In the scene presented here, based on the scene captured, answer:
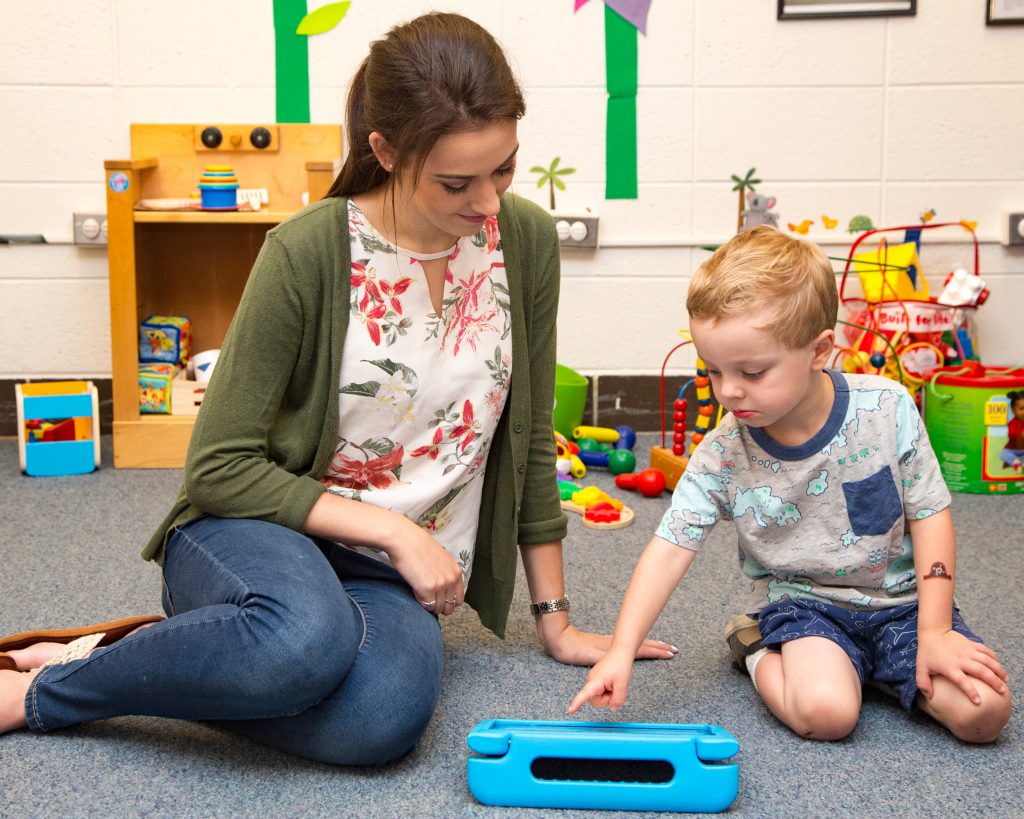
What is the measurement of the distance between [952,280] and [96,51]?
71.8 inches

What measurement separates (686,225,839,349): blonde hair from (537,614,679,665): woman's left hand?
427 millimetres

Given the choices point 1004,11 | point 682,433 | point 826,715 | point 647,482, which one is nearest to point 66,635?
point 826,715

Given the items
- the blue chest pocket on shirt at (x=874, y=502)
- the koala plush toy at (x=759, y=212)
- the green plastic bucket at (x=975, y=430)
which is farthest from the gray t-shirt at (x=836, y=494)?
the koala plush toy at (x=759, y=212)

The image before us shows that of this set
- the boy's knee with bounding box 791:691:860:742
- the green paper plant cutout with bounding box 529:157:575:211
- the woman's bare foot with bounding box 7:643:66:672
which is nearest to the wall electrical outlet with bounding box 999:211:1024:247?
the green paper plant cutout with bounding box 529:157:575:211

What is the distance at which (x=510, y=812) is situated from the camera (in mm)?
1004

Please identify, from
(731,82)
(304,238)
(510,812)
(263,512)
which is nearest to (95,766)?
(263,512)

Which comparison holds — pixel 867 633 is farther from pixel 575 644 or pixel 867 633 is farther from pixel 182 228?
pixel 182 228

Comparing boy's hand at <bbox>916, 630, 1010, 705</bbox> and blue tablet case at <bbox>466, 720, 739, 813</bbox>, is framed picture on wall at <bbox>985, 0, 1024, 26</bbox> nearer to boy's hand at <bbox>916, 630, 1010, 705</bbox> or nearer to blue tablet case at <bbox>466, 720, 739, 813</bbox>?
boy's hand at <bbox>916, 630, 1010, 705</bbox>

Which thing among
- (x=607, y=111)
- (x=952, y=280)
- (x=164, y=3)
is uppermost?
(x=164, y=3)

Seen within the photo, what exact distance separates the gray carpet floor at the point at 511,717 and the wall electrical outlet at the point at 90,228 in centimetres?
93

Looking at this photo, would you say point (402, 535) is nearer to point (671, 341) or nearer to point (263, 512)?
point (263, 512)

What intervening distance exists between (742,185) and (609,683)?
5.10 feet

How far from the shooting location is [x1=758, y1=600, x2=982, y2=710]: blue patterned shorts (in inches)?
45.8

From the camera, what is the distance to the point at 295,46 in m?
2.39
